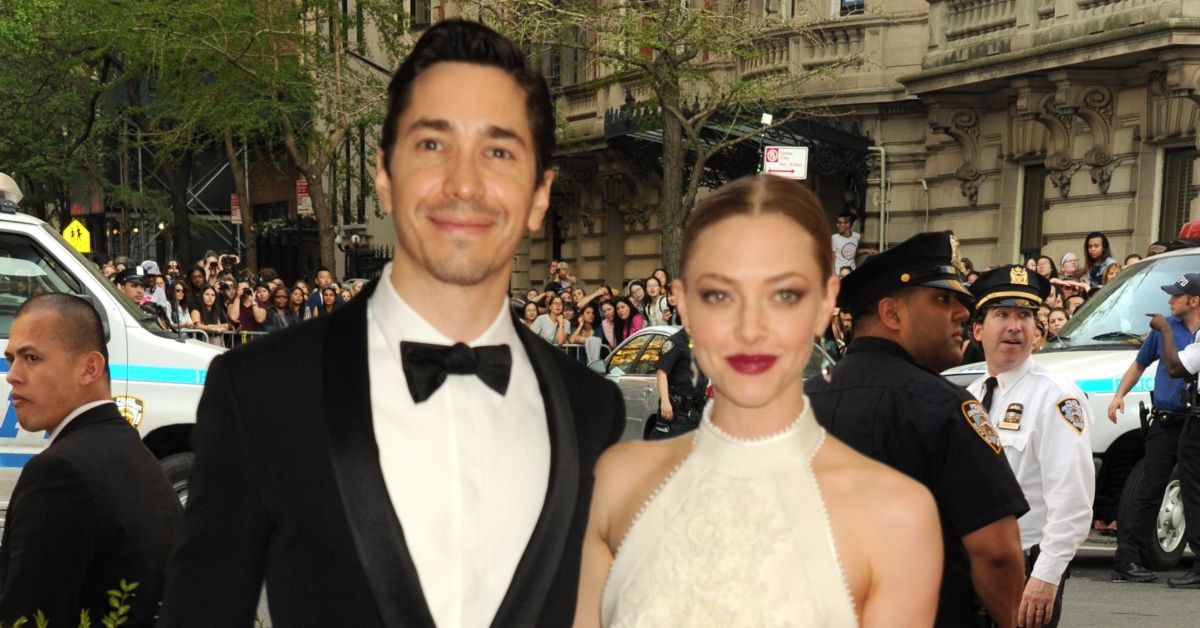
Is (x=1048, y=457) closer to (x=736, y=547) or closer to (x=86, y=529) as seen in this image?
(x=736, y=547)

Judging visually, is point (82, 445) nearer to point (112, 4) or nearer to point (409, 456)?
point (409, 456)

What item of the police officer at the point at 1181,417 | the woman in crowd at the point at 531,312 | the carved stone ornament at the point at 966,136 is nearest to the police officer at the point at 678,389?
the police officer at the point at 1181,417

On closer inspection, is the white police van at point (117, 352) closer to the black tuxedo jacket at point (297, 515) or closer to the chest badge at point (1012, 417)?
the chest badge at point (1012, 417)

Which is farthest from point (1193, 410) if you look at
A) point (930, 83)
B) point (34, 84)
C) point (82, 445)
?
point (34, 84)

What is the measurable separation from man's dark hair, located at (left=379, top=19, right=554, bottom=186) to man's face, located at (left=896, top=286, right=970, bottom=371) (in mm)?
1954

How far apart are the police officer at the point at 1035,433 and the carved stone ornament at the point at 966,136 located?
17011 millimetres

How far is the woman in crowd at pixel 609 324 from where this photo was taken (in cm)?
2019

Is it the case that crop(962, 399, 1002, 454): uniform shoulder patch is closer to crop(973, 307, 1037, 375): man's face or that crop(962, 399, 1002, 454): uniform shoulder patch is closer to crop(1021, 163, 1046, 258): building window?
crop(973, 307, 1037, 375): man's face

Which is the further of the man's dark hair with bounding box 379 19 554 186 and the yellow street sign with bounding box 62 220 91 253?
the yellow street sign with bounding box 62 220 91 253

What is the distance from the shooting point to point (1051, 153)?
21.5 metres

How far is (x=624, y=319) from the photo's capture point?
798 inches

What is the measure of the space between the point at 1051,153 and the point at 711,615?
1966 cm

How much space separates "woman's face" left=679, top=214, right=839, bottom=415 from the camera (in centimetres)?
289

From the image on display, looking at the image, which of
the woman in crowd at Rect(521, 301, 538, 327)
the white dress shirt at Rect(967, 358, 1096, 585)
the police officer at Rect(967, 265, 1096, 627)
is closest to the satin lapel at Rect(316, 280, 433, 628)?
the police officer at Rect(967, 265, 1096, 627)
